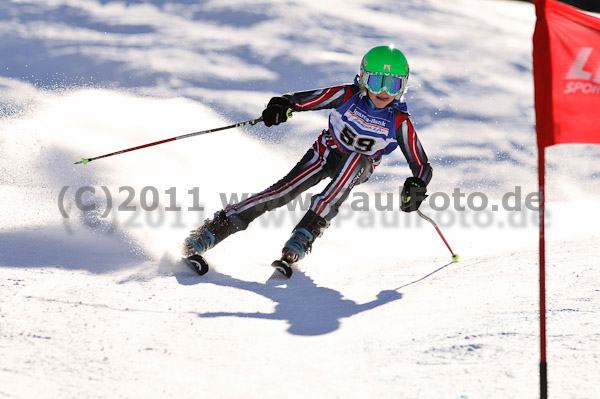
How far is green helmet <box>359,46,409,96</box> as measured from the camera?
151 inches

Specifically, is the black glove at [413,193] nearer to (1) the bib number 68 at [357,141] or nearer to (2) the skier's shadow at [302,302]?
(1) the bib number 68 at [357,141]

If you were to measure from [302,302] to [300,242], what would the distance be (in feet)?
2.08

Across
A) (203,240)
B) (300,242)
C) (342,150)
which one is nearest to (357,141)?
(342,150)

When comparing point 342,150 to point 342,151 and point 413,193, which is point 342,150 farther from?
point 413,193

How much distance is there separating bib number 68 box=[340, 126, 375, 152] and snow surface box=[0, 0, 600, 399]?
714mm

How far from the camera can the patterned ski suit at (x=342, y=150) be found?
4004 millimetres

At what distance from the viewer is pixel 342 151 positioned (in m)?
4.19

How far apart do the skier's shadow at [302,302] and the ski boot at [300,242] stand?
7 cm

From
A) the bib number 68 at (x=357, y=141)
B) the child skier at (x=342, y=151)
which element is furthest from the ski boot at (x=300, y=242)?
the bib number 68 at (x=357, y=141)

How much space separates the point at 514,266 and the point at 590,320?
941 millimetres

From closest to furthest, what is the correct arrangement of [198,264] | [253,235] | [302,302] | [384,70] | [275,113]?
1. [302,302]
2. [198,264]
3. [384,70]
4. [275,113]
5. [253,235]

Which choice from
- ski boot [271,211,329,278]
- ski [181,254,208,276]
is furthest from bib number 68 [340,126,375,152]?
ski [181,254,208,276]

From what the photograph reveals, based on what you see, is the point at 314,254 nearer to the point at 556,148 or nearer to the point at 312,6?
the point at 556,148

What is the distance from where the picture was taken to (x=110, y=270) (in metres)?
3.56
